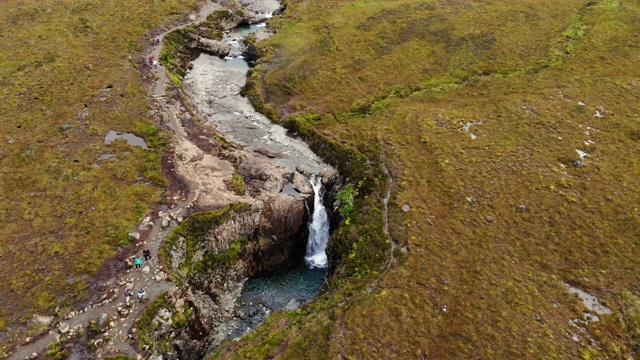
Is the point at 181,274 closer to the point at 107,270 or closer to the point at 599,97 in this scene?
the point at 107,270

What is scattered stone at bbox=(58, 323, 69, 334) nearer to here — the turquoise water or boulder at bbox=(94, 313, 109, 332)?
boulder at bbox=(94, 313, 109, 332)

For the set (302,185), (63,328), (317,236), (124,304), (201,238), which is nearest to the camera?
(63,328)

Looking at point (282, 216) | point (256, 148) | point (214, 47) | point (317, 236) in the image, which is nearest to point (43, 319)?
point (282, 216)

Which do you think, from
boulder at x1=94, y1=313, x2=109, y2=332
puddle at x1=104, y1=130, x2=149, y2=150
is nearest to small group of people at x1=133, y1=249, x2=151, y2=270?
boulder at x1=94, y1=313, x2=109, y2=332

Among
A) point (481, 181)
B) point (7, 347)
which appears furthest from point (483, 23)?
point (7, 347)

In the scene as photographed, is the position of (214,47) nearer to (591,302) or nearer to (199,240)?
(199,240)

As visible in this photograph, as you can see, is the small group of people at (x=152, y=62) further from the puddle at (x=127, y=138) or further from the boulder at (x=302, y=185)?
the boulder at (x=302, y=185)
